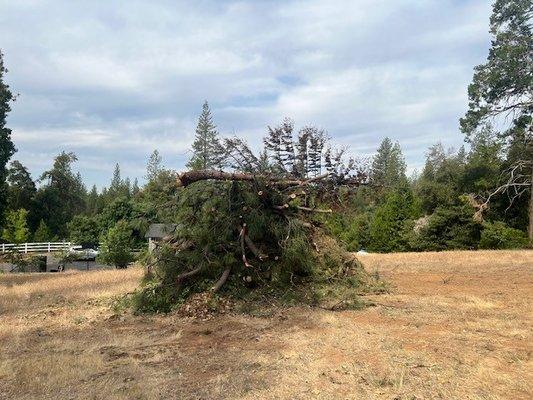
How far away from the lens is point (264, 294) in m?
9.09

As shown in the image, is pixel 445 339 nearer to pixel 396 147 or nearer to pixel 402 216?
pixel 402 216

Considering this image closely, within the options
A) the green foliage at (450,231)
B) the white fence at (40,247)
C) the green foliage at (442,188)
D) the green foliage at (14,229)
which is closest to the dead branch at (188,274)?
the green foliage at (450,231)

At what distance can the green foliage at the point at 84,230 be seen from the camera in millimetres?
51469

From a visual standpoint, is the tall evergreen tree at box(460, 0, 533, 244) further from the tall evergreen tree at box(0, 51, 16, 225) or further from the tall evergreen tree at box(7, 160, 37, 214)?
the tall evergreen tree at box(7, 160, 37, 214)

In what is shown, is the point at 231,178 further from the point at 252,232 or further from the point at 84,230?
the point at 84,230

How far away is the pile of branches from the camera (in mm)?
9039

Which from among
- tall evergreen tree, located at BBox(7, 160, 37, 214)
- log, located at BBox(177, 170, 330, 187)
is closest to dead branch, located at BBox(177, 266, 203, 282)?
log, located at BBox(177, 170, 330, 187)

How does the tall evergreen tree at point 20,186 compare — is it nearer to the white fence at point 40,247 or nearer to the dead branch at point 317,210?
the white fence at point 40,247

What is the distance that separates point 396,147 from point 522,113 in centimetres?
4111

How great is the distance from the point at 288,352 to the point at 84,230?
50.7m

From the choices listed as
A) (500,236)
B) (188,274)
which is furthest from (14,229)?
(188,274)

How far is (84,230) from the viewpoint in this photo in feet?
173

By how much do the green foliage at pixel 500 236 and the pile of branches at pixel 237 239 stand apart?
1947 centimetres

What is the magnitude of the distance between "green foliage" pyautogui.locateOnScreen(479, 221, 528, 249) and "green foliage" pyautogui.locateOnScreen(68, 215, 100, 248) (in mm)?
37872
